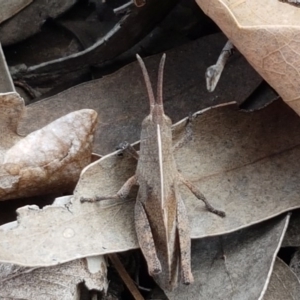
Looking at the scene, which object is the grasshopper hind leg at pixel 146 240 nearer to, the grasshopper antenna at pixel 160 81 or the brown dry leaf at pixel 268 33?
the grasshopper antenna at pixel 160 81

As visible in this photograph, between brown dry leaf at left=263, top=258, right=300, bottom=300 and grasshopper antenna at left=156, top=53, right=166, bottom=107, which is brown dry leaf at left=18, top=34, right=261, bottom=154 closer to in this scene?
grasshopper antenna at left=156, top=53, right=166, bottom=107

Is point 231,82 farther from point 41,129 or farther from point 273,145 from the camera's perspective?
point 41,129

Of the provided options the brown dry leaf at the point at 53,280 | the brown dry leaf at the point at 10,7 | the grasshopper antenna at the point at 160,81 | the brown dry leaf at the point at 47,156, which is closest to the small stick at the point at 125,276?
the brown dry leaf at the point at 53,280

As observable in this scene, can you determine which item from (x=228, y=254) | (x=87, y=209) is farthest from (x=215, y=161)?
(x=87, y=209)

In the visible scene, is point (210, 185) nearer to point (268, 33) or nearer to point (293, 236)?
point (293, 236)

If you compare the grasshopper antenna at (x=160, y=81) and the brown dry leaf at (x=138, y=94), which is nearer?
the grasshopper antenna at (x=160, y=81)
